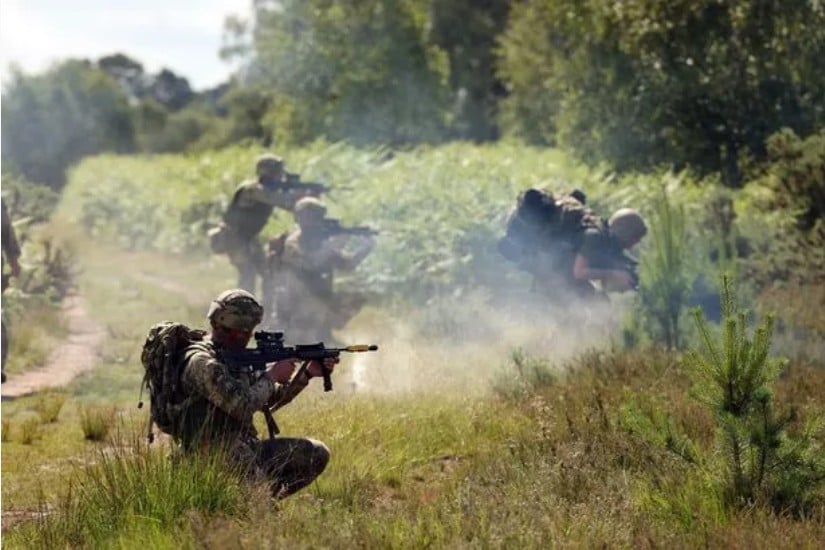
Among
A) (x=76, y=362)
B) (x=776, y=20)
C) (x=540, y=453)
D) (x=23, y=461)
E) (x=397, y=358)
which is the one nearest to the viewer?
(x=540, y=453)

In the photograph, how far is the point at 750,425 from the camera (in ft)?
19.5

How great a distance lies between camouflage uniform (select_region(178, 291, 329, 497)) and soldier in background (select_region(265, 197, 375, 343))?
7.44m

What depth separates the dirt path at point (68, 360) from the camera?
41.0ft

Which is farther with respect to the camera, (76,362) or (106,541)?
(76,362)

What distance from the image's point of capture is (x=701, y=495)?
6.00 metres

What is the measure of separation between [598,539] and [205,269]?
1950 centimetres

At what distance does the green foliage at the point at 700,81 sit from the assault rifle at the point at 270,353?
14771 millimetres

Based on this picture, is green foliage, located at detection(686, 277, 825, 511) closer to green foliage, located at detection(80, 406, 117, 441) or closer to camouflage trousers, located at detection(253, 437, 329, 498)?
camouflage trousers, located at detection(253, 437, 329, 498)

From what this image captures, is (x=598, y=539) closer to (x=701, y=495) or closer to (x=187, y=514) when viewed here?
(x=701, y=495)

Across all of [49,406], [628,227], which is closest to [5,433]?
[49,406]

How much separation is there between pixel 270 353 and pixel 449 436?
252 centimetres

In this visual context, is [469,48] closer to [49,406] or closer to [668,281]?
[668,281]

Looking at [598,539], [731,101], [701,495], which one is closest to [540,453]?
[701,495]

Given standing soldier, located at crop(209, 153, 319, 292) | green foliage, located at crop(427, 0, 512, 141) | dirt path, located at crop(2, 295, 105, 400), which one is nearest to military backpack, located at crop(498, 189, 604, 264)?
standing soldier, located at crop(209, 153, 319, 292)
